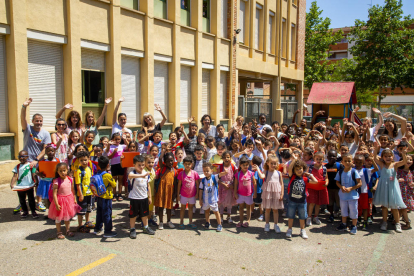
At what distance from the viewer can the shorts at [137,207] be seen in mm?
5520

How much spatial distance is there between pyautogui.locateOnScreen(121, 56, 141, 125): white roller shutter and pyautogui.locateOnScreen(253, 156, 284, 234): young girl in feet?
22.1

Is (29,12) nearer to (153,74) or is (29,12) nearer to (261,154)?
(153,74)

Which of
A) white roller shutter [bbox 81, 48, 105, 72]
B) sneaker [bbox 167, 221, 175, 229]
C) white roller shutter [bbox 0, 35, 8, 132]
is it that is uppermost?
white roller shutter [bbox 81, 48, 105, 72]

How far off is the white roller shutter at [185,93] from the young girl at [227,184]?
791 cm

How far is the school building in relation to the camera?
8414 millimetres

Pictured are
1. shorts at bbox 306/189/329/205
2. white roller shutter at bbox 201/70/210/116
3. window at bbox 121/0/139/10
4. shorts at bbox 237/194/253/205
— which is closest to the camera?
shorts at bbox 237/194/253/205

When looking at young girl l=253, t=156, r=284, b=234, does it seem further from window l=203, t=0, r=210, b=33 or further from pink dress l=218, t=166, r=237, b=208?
window l=203, t=0, r=210, b=33

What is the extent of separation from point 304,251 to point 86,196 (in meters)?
3.57

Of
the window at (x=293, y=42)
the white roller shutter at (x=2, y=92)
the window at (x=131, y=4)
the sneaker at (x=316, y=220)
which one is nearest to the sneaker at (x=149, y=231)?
the sneaker at (x=316, y=220)

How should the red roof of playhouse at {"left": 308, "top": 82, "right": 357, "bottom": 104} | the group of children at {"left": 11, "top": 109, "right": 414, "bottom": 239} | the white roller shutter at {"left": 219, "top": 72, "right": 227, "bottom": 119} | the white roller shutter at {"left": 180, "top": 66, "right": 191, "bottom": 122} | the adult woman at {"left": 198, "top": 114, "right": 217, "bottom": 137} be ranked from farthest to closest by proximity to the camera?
the red roof of playhouse at {"left": 308, "top": 82, "right": 357, "bottom": 104} → the white roller shutter at {"left": 219, "top": 72, "right": 227, "bottom": 119} → the white roller shutter at {"left": 180, "top": 66, "right": 191, "bottom": 122} → the adult woman at {"left": 198, "top": 114, "right": 217, "bottom": 137} → the group of children at {"left": 11, "top": 109, "right": 414, "bottom": 239}

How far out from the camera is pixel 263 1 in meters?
19.0

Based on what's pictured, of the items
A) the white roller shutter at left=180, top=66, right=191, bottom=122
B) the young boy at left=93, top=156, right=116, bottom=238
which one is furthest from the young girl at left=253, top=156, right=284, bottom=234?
the white roller shutter at left=180, top=66, right=191, bottom=122

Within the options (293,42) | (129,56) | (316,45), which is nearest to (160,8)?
(129,56)

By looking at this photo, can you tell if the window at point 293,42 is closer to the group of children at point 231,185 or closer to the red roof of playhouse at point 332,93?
the red roof of playhouse at point 332,93
